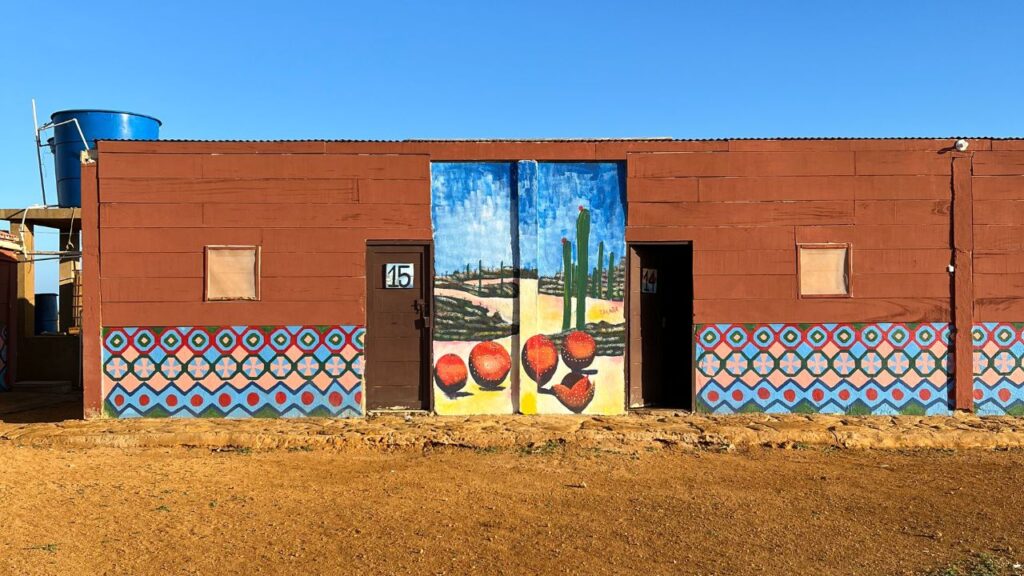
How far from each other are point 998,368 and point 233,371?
8986mm

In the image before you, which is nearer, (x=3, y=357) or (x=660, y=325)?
(x=660, y=325)

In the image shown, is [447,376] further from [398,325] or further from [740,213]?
[740,213]

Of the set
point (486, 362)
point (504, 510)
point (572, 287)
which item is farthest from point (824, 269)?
point (504, 510)

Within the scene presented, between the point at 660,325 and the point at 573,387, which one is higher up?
the point at 660,325

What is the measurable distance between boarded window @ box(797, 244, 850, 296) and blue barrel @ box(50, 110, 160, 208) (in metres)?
10.4

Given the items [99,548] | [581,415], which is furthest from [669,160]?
[99,548]

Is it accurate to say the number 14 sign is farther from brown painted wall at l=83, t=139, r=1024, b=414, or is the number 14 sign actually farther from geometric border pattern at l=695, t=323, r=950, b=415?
geometric border pattern at l=695, t=323, r=950, b=415

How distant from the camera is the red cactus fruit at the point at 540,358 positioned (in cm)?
862

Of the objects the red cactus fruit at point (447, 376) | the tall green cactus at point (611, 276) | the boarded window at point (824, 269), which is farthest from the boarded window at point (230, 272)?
the boarded window at point (824, 269)

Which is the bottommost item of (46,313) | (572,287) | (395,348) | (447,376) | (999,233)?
(447,376)

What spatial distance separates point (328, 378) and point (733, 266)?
194 inches

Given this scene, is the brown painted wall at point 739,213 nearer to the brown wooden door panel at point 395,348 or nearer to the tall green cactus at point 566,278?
the brown wooden door panel at point 395,348

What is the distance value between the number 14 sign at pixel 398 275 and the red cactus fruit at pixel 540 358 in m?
1.57

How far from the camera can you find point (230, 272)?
8.57 meters
